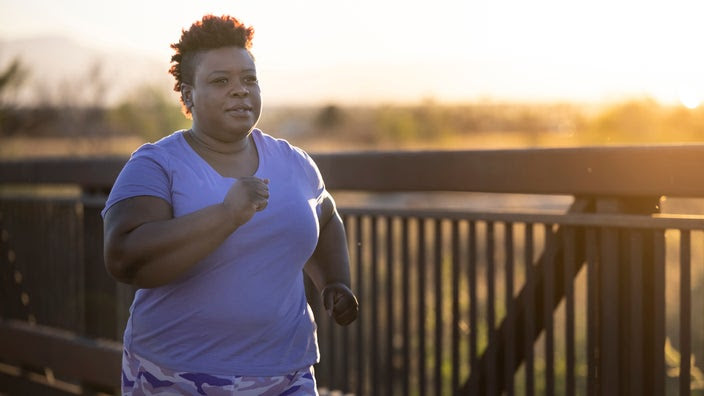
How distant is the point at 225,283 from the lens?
9.37 feet

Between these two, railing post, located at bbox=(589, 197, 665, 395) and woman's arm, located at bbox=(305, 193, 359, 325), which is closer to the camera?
woman's arm, located at bbox=(305, 193, 359, 325)

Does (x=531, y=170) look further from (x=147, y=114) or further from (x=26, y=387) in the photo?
(x=147, y=114)

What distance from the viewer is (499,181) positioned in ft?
12.6

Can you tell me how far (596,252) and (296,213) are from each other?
3.97 ft

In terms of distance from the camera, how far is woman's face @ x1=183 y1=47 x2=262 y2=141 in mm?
2896

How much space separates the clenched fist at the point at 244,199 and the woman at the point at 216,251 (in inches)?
2.2

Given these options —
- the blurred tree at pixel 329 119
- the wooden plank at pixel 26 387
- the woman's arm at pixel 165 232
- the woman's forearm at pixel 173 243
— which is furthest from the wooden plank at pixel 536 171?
the blurred tree at pixel 329 119

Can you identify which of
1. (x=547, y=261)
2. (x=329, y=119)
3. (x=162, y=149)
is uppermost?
(x=162, y=149)

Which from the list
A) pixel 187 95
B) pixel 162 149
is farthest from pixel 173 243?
pixel 187 95

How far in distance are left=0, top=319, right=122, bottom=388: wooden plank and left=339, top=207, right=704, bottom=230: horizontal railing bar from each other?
7.32 ft

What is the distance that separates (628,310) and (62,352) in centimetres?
371

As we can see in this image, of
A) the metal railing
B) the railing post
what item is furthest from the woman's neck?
the railing post

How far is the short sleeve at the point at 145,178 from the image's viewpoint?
2.75m

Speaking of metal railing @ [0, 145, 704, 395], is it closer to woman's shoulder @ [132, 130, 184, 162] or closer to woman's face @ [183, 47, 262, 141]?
woman's face @ [183, 47, 262, 141]
